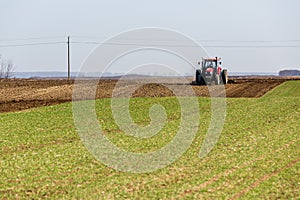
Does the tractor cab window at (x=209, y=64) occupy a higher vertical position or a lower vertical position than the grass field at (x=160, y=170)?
higher

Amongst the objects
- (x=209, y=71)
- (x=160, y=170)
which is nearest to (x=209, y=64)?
(x=209, y=71)

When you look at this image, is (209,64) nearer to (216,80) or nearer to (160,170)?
(216,80)

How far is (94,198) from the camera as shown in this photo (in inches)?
399

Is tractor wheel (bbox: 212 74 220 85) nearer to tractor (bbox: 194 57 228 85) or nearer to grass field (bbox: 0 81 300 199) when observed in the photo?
tractor (bbox: 194 57 228 85)

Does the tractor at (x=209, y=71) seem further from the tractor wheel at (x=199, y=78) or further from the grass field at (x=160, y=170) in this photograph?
the grass field at (x=160, y=170)

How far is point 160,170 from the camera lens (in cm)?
1277

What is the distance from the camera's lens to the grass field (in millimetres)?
10766

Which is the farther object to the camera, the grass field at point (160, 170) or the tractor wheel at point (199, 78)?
the tractor wheel at point (199, 78)

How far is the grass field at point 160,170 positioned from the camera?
1077cm

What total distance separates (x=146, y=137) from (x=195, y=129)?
2560mm

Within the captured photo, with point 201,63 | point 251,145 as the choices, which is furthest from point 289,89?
point 251,145

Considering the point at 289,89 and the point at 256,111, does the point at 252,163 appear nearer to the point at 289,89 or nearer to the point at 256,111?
the point at 256,111

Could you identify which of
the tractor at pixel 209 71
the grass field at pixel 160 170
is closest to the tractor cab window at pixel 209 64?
the tractor at pixel 209 71

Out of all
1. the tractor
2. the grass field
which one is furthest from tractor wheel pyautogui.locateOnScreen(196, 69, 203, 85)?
the grass field
